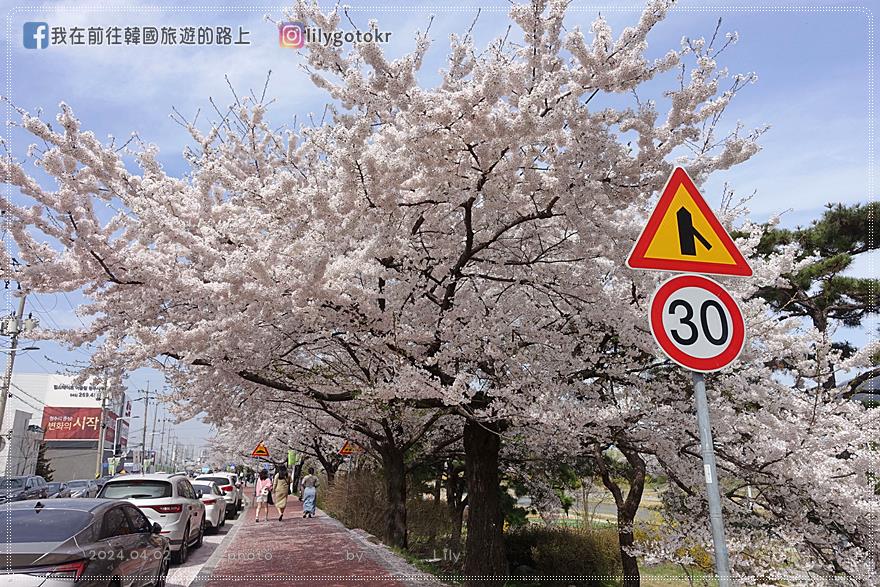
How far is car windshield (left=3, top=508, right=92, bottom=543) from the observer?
5359 millimetres

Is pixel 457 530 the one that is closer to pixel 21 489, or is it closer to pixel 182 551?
pixel 182 551

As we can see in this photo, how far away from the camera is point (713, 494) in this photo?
3.16m

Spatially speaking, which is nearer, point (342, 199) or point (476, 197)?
point (342, 199)

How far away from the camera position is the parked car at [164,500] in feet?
35.4

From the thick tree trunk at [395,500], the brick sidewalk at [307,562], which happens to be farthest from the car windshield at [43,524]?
the thick tree trunk at [395,500]

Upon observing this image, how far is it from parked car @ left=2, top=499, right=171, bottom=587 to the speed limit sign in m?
5.17

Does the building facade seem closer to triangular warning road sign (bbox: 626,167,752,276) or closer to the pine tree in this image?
the pine tree

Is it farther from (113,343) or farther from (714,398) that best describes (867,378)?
(113,343)

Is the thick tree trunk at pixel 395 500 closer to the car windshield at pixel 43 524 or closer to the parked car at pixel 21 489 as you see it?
the car windshield at pixel 43 524

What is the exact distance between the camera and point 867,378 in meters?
10.9

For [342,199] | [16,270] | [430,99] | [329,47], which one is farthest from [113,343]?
[430,99]

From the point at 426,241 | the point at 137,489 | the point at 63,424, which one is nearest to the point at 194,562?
the point at 137,489

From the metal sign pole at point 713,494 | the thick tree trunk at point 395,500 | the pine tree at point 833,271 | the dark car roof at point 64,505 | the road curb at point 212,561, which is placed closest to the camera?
the metal sign pole at point 713,494

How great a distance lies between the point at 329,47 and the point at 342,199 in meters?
1.84
